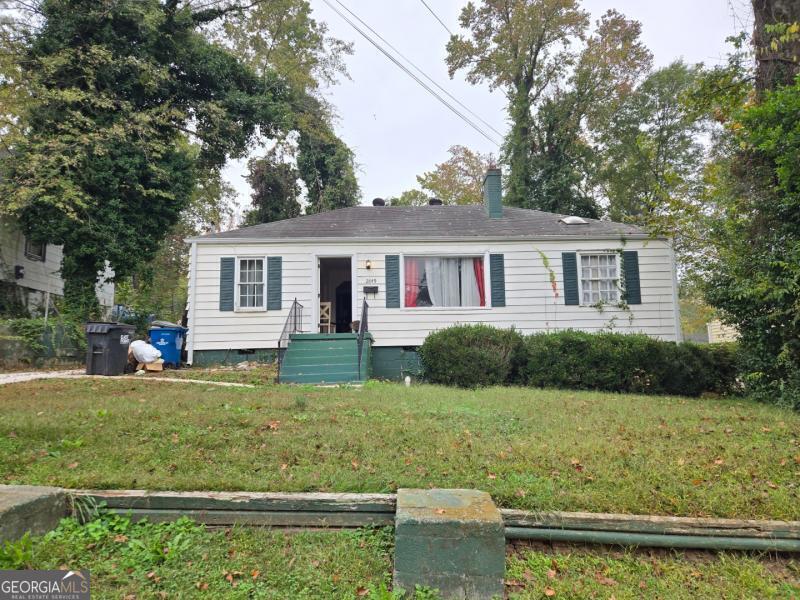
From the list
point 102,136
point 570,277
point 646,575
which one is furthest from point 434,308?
point 102,136

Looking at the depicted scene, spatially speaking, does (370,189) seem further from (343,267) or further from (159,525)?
(159,525)

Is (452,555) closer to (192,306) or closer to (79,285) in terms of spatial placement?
(192,306)

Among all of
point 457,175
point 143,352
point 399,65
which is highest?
point 457,175

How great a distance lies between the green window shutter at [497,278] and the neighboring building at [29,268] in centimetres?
1092

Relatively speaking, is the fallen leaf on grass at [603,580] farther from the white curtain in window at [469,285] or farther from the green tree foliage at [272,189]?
the green tree foliage at [272,189]

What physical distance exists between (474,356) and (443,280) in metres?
3.15

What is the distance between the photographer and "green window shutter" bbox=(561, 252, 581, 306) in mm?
11445

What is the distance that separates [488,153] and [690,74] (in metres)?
10.5

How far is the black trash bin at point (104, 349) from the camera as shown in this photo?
9.00m

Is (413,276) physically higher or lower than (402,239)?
lower

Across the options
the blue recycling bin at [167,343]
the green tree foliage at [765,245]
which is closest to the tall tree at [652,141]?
the green tree foliage at [765,245]

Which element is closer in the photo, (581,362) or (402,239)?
(581,362)

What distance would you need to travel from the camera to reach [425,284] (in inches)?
459

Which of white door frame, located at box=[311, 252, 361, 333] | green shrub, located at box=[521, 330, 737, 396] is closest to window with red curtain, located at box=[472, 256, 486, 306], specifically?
green shrub, located at box=[521, 330, 737, 396]
